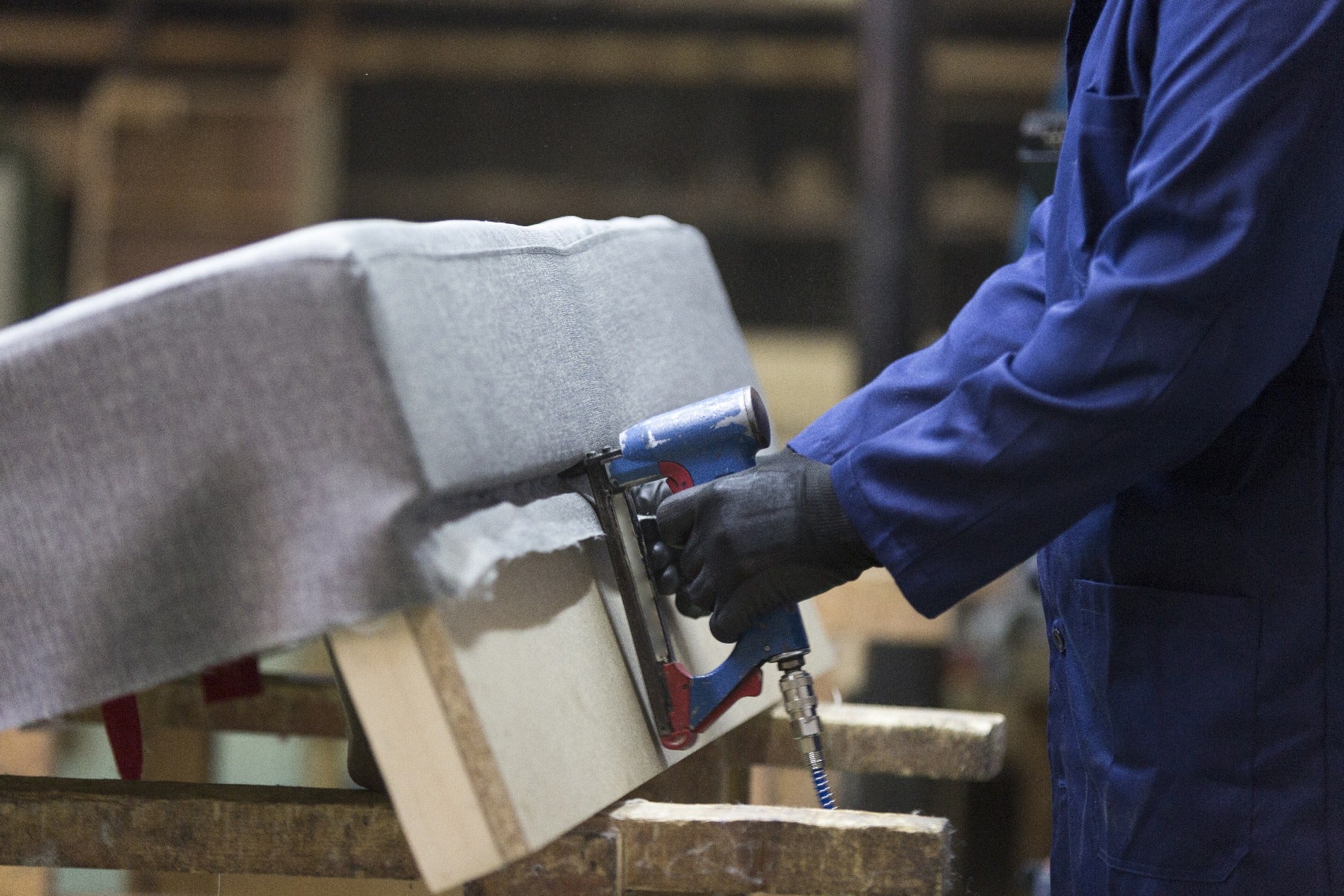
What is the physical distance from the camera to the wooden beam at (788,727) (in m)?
1.27

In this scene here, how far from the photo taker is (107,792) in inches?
35.5

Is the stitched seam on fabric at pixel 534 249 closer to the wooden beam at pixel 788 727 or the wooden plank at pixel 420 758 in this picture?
the wooden plank at pixel 420 758

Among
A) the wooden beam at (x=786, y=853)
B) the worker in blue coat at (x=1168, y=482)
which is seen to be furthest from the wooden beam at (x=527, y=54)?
the wooden beam at (x=786, y=853)

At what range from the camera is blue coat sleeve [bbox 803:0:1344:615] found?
0.73 metres

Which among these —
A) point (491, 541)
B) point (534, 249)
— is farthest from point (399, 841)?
point (534, 249)

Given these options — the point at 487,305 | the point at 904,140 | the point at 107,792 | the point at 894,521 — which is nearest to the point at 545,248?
the point at 487,305

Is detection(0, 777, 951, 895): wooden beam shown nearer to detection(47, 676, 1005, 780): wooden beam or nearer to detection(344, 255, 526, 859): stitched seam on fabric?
detection(344, 255, 526, 859): stitched seam on fabric

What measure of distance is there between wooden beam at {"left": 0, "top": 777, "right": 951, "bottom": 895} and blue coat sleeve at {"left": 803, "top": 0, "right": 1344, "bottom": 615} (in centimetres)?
21

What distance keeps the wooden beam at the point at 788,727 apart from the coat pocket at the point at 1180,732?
1.28ft

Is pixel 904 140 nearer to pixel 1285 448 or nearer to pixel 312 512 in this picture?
pixel 1285 448

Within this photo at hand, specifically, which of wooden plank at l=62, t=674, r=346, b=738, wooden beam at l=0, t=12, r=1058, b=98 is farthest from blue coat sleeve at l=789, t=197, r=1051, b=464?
wooden beam at l=0, t=12, r=1058, b=98

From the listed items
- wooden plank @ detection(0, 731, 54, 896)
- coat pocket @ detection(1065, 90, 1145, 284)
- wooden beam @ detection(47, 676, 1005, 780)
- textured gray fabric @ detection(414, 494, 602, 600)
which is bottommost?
wooden plank @ detection(0, 731, 54, 896)

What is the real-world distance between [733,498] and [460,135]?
259 centimetres

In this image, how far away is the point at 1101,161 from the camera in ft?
2.82
